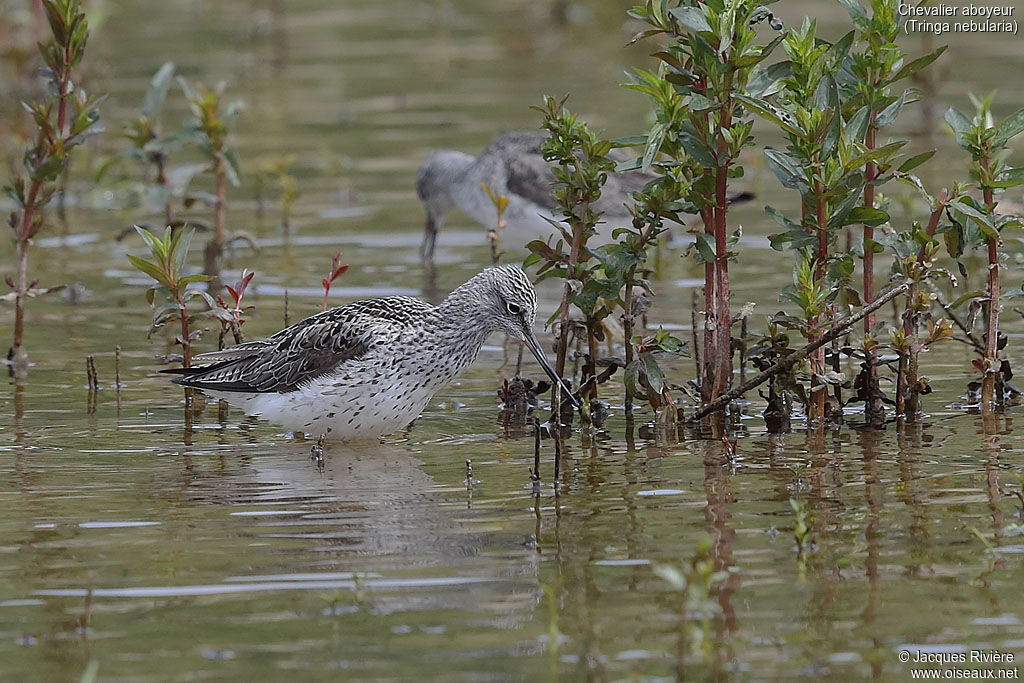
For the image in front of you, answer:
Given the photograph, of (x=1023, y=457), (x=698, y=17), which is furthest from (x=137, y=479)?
(x=1023, y=457)

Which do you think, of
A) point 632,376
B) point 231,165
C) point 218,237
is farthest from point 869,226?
point 218,237

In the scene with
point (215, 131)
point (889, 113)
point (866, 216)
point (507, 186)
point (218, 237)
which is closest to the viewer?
point (866, 216)

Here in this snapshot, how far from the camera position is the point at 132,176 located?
1383cm

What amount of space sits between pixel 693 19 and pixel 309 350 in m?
2.47

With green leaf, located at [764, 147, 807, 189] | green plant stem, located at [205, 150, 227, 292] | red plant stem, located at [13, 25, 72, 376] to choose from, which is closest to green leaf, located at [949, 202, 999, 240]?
green leaf, located at [764, 147, 807, 189]

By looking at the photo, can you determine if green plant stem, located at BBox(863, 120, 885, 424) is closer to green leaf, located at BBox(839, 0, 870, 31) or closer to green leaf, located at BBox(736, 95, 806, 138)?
green leaf, located at BBox(839, 0, 870, 31)

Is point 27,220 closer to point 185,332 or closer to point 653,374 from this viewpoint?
point 185,332

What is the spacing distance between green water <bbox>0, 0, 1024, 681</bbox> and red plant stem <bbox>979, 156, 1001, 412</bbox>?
15cm

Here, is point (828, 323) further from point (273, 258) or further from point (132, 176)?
point (132, 176)

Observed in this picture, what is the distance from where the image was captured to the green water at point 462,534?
4.65 metres

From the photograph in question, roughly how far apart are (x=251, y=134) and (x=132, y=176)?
1.83m

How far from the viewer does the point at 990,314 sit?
7266 mm

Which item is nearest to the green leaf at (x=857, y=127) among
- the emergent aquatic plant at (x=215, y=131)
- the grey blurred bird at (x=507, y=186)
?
the grey blurred bird at (x=507, y=186)

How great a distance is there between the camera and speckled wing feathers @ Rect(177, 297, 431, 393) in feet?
24.3
